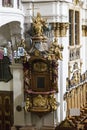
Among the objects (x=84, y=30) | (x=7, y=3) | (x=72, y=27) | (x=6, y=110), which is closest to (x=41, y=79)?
(x=6, y=110)

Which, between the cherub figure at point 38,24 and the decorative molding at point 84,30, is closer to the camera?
the cherub figure at point 38,24

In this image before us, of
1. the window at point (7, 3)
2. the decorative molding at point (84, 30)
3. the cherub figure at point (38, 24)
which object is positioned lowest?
the decorative molding at point (84, 30)

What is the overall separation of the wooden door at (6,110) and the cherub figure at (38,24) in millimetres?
2467

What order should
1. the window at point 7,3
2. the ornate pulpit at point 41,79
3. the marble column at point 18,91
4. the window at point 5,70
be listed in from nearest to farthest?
1. the window at point 7,3
2. the ornate pulpit at point 41,79
3. the marble column at point 18,91
4. the window at point 5,70

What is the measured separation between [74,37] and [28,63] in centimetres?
401

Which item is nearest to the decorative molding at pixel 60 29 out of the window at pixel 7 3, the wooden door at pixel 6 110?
the window at pixel 7 3

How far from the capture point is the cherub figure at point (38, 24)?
14.9 meters

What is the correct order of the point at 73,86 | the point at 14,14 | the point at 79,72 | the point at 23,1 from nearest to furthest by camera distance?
1. the point at 14,14
2. the point at 23,1
3. the point at 73,86
4. the point at 79,72

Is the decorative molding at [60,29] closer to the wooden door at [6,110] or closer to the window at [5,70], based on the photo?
the window at [5,70]

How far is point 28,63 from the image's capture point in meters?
14.3

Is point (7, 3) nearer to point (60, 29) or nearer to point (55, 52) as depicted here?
point (55, 52)

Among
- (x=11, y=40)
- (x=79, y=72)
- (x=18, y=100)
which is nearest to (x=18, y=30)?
(x=11, y=40)

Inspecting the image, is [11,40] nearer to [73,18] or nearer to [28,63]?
[28,63]

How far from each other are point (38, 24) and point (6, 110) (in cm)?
343
